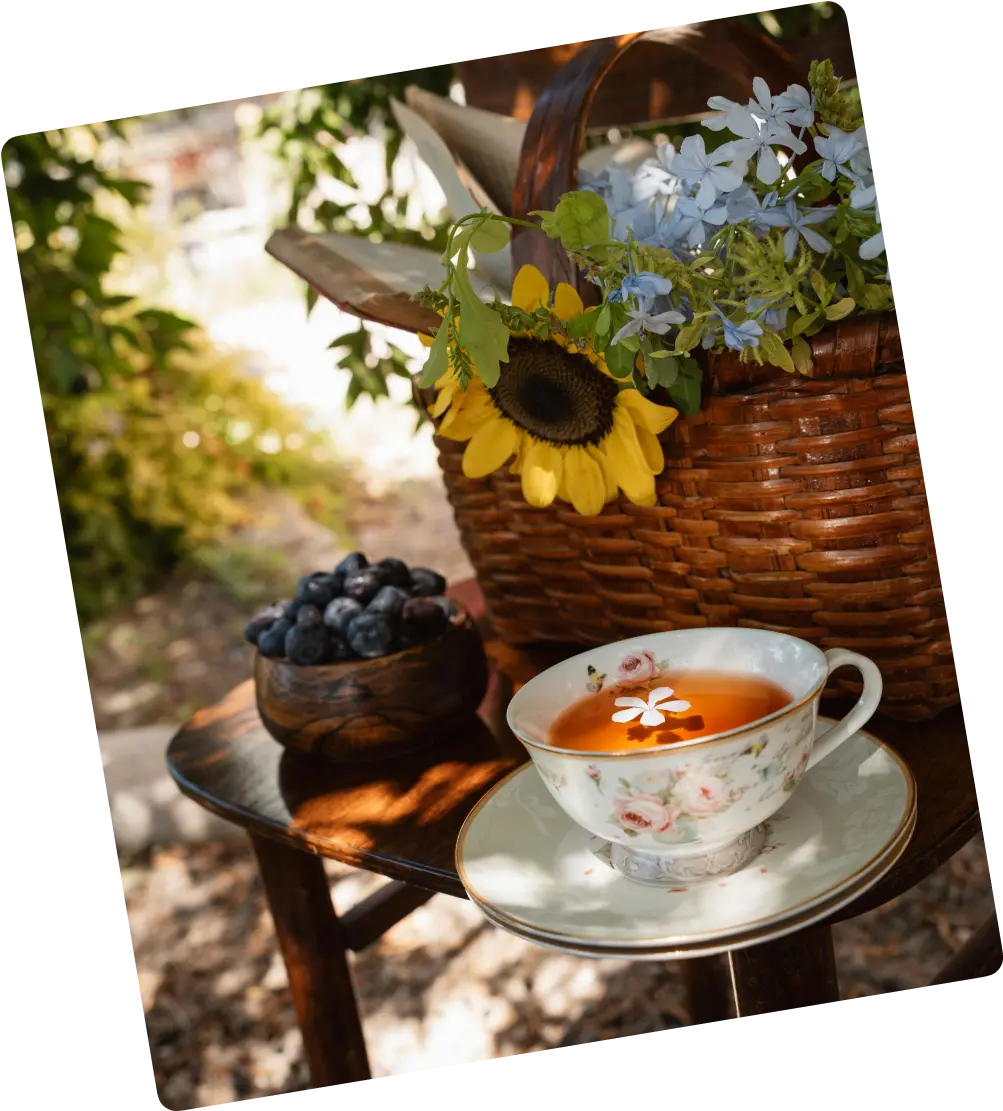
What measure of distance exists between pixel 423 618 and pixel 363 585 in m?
0.04

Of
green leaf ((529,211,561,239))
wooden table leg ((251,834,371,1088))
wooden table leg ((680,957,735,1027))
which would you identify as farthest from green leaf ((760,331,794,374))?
wooden table leg ((680,957,735,1027))

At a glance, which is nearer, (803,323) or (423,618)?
(803,323)

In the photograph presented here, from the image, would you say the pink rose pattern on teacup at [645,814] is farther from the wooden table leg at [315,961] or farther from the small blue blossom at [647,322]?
the wooden table leg at [315,961]

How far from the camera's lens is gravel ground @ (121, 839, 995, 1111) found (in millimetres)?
1305

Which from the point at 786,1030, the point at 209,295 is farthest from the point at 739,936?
the point at 209,295

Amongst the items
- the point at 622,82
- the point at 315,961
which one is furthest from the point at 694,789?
the point at 622,82

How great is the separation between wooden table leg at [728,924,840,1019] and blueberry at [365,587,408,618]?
271 millimetres

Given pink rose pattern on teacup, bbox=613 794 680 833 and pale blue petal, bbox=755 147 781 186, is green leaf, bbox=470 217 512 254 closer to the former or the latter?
pale blue petal, bbox=755 147 781 186

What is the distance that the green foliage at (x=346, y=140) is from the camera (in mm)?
1118

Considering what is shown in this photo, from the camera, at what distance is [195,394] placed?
2.54m

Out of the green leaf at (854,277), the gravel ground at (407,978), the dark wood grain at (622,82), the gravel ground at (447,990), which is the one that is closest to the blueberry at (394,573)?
the green leaf at (854,277)

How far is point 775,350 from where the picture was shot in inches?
20.2

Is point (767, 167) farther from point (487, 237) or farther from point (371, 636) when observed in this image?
point (371, 636)

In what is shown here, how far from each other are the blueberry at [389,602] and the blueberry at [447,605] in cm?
2
